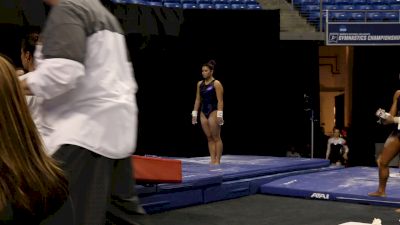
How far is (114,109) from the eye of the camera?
2.28 meters

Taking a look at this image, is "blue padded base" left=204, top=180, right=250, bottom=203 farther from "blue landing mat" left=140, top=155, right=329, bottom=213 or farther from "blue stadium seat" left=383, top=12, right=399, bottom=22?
"blue stadium seat" left=383, top=12, right=399, bottom=22

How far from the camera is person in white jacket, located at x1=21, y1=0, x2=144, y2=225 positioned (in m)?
2.12

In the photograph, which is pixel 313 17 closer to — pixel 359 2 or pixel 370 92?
pixel 359 2

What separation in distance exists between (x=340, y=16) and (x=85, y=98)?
12.2 metres

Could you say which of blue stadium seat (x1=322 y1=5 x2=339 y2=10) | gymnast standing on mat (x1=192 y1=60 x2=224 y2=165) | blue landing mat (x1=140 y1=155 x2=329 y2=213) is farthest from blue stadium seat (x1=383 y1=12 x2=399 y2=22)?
gymnast standing on mat (x1=192 y1=60 x2=224 y2=165)

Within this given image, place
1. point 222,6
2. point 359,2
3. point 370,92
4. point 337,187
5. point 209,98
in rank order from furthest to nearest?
point 359,2
point 370,92
point 222,6
point 209,98
point 337,187

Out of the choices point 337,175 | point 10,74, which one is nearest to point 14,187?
point 10,74

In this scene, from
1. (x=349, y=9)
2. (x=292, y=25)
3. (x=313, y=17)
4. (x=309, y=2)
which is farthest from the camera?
(x=309, y=2)

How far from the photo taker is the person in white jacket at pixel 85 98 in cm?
212

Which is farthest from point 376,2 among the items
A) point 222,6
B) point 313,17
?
point 222,6

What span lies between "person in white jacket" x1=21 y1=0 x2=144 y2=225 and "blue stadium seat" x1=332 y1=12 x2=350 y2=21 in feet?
38.8

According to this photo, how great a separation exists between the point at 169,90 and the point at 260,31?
2091 millimetres

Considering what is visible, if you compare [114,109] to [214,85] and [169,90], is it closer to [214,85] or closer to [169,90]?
[214,85]

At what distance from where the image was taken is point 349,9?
45.7ft
